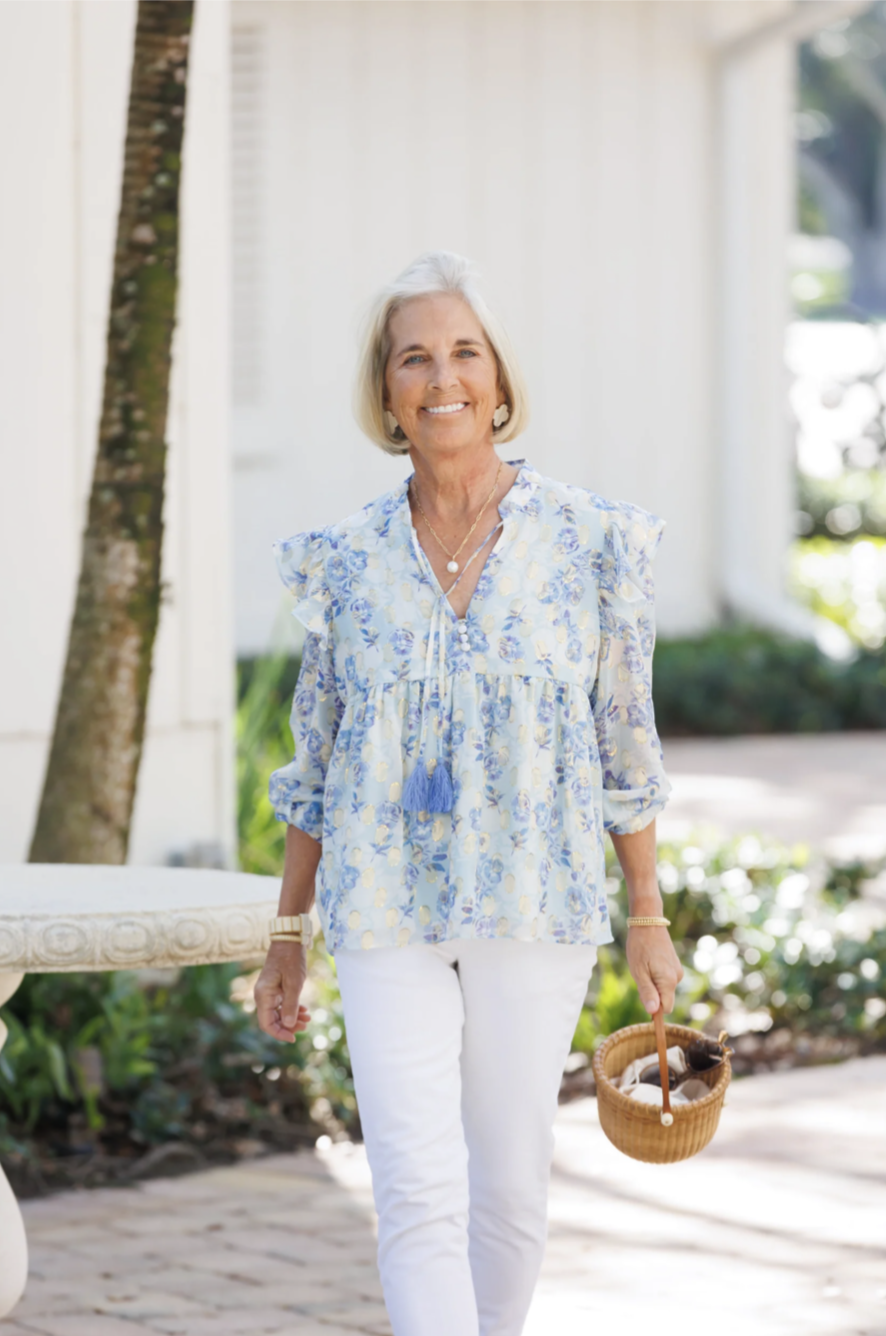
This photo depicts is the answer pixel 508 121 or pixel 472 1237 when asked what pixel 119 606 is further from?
pixel 508 121

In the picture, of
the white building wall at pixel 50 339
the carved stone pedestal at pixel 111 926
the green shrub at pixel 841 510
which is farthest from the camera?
the green shrub at pixel 841 510

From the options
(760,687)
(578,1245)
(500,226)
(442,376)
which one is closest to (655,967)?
(442,376)

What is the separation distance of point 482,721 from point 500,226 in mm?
8991

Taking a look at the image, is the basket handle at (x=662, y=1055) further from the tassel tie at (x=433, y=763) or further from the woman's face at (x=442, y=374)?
the woman's face at (x=442, y=374)

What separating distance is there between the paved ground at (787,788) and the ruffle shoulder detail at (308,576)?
447 cm

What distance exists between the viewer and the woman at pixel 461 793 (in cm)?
266

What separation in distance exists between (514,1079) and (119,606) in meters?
2.13

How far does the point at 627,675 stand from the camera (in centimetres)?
283

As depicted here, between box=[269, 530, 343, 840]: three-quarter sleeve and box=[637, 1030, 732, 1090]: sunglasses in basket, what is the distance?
1.94 feet

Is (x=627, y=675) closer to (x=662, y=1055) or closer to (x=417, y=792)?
(x=417, y=792)

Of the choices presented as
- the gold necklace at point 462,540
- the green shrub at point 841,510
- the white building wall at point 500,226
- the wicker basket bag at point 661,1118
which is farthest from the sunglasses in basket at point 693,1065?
the green shrub at point 841,510

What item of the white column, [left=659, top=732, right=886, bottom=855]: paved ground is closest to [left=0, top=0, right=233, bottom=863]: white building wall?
[left=659, top=732, right=886, bottom=855]: paved ground

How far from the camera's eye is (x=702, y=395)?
1220cm

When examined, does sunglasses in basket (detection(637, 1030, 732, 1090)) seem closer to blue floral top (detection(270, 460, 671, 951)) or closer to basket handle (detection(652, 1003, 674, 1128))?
basket handle (detection(652, 1003, 674, 1128))
